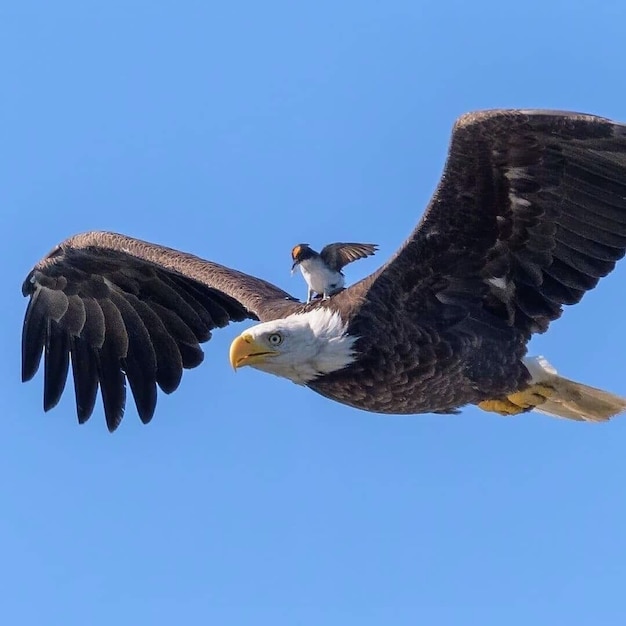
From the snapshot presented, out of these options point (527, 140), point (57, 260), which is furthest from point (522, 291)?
point (57, 260)

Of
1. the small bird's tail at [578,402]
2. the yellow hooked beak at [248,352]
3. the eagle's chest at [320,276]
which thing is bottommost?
the small bird's tail at [578,402]

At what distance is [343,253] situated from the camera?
11625 millimetres

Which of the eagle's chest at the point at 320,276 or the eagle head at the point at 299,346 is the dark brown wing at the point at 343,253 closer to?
the eagle's chest at the point at 320,276

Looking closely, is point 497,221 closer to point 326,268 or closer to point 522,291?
point 522,291

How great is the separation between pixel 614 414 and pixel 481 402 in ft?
3.18

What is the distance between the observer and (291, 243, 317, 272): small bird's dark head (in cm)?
1118

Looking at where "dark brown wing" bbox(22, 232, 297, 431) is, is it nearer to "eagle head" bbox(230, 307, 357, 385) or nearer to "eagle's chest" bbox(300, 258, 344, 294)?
"eagle's chest" bbox(300, 258, 344, 294)

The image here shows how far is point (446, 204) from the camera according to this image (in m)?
8.62

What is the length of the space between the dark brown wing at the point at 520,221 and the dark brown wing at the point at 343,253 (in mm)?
2198

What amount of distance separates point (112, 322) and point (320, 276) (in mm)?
1578

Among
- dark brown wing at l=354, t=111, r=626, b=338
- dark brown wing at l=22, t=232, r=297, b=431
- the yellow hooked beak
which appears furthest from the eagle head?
dark brown wing at l=22, t=232, r=297, b=431

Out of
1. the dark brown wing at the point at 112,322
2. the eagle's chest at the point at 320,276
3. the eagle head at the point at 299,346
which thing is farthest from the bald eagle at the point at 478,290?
the dark brown wing at the point at 112,322

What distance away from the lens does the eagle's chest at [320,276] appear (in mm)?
10875

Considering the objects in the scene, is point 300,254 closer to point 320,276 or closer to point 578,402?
point 320,276
